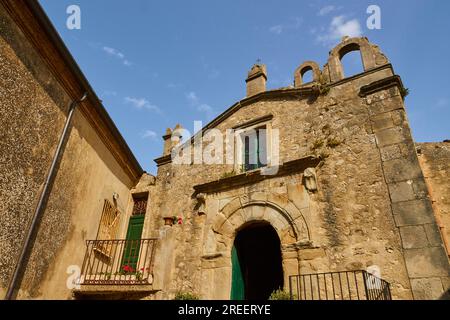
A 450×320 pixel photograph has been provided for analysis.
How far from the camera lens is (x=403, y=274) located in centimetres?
454

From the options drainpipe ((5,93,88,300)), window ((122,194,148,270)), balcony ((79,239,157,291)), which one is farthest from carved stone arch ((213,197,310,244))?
drainpipe ((5,93,88,300))

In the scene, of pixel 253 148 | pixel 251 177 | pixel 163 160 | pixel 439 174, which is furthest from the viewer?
pixel 163 160

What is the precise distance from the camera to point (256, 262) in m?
7.84

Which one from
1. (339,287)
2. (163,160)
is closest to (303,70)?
(163,160)

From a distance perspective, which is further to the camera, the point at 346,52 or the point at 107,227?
the point at 107,227

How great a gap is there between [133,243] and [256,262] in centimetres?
316

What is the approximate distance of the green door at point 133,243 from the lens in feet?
24.6

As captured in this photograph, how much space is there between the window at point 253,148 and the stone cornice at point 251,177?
1.48 ft

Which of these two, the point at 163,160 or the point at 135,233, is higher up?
the point at 163,160

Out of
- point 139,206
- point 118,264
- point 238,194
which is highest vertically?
point 139,206

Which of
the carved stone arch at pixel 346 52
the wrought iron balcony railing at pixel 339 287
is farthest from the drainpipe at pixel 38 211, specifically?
the carved stone arch at pixel 346 52

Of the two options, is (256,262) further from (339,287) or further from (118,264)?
(118,264)

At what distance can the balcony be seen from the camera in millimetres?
6395
